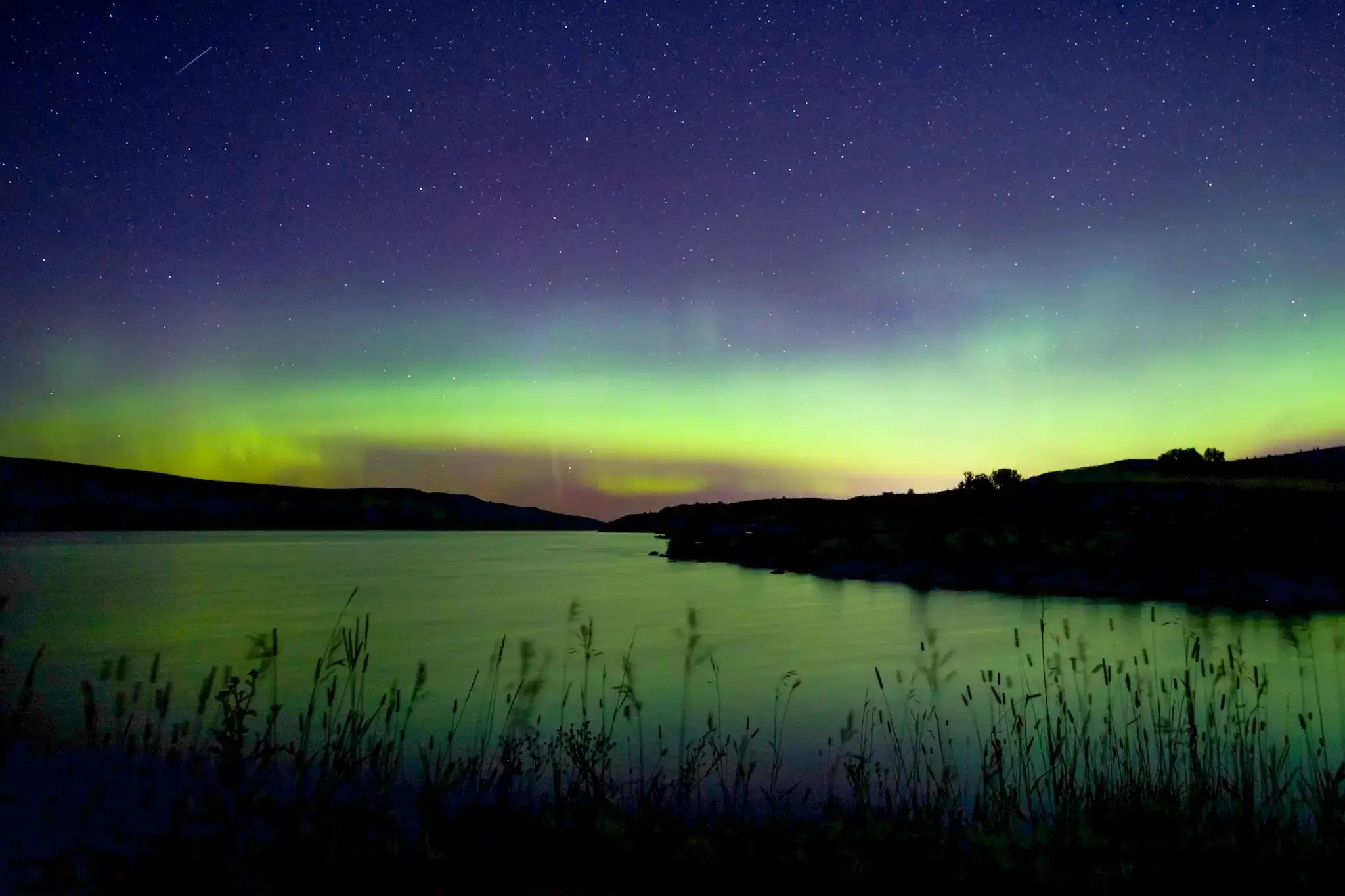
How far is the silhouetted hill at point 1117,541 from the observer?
2631cm

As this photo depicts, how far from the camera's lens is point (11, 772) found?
916cm

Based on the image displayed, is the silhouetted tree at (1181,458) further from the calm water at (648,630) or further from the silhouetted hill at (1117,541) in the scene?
the calm water at (648,630)

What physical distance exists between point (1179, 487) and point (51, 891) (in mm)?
49323

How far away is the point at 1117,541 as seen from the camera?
3130 cm

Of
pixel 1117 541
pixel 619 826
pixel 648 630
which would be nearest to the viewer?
pixel 619 826

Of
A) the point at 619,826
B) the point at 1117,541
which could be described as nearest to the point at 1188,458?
the point at 1117,541

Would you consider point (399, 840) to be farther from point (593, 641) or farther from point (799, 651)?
point (593, 641)

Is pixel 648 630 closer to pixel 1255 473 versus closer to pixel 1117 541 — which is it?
pixel 1117 541

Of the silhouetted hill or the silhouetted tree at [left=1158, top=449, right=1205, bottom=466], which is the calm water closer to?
the silhouetted hill

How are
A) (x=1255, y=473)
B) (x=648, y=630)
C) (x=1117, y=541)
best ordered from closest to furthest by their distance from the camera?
(x=648, y=630)
(x=1117, y=541)
(x=1255, y=473)

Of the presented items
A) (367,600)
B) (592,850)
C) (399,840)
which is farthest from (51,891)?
(367,600)

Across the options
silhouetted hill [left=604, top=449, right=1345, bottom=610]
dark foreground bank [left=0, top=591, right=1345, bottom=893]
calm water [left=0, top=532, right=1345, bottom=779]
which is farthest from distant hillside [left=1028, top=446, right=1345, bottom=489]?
dark foreground bank [left=0, top=591, right=1345, bottom=893]

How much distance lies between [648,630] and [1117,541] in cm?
1811

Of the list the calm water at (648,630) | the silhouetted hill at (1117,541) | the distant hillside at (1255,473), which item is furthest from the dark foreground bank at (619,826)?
the distant hillside at (1255,473)
